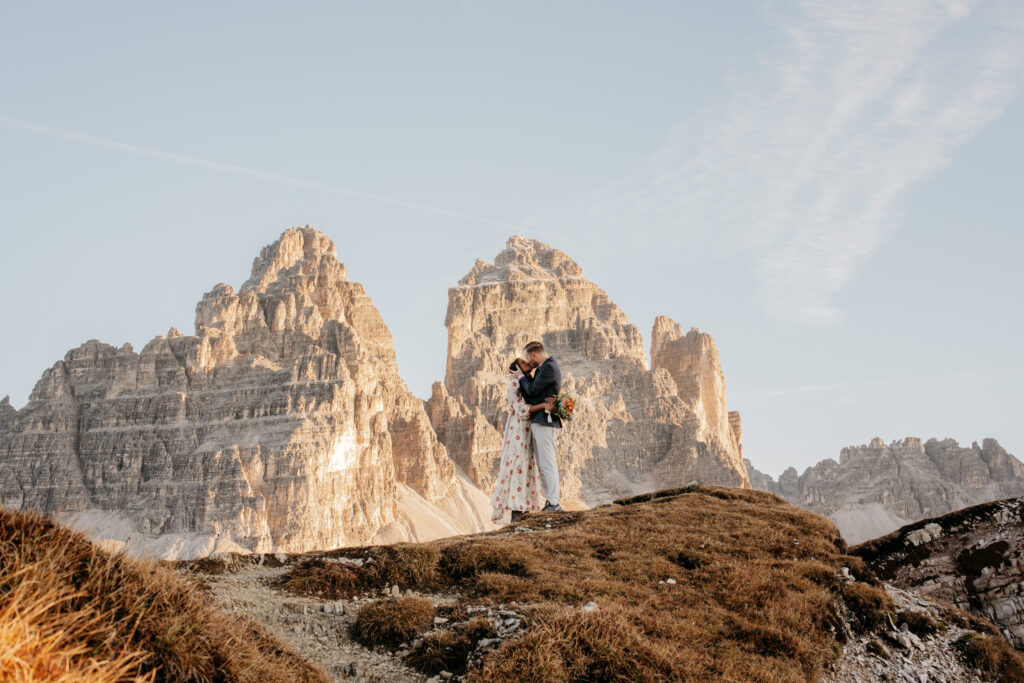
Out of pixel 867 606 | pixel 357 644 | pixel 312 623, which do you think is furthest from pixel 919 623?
pixel 312 623

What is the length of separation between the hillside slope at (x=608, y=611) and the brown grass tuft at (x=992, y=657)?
0.03m

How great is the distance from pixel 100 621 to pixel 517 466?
13793mm

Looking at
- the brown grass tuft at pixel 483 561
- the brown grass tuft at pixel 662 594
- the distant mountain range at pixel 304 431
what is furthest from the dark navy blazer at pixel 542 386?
the distant mountain range at pixel 304 431

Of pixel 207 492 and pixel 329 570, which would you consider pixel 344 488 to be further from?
pixel 329 570

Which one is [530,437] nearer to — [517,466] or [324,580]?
[517,466]

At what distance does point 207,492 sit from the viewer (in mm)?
137125

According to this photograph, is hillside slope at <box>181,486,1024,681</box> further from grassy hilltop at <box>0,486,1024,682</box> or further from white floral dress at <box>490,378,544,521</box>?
white floral dress at <box>490,378,544,521</box>

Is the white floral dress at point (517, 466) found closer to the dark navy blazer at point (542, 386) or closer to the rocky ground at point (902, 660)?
the dark navy blazer at point (542, 386)

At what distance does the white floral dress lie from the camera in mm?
18422

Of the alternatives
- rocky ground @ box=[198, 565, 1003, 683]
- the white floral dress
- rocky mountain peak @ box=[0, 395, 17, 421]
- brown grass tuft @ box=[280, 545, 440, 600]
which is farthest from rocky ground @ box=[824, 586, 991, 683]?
rocky mountain peak @ box=[0, 395, 17, 421]

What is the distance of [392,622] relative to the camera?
29.9 ft

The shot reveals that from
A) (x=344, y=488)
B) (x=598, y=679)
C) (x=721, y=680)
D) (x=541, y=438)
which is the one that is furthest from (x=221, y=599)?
(x=344, y=488)

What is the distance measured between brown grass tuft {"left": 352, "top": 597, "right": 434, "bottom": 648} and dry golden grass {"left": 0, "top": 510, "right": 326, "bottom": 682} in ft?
7.50

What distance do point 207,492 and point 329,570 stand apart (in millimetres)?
137461
